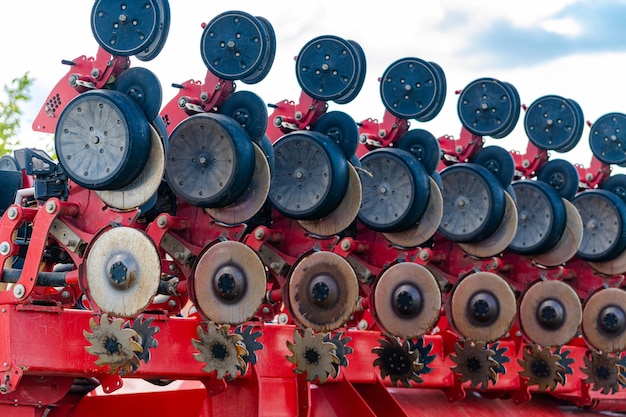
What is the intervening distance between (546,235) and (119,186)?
6.52 meters

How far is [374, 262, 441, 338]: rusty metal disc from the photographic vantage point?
12.6 metres

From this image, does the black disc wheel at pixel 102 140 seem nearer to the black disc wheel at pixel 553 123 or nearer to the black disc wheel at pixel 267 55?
the black disc wheel at pixel 267 55

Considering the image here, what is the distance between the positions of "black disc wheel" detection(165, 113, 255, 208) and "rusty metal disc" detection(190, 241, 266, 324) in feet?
1.45

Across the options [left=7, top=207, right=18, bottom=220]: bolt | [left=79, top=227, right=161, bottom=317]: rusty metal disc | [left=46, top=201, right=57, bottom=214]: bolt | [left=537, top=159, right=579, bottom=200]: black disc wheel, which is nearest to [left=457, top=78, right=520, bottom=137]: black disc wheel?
[left=537, top=159, right=579, bottom=200]: black disc wheel

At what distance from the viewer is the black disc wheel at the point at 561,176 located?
15539 mm

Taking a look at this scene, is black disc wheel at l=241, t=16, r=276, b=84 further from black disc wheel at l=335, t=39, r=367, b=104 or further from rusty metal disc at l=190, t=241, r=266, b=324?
rusty metal disc at l=190, t=241, r=266, b=324

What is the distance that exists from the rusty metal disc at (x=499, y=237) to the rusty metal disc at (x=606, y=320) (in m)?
2.23

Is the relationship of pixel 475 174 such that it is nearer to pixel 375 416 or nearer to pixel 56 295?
pixel 375 416

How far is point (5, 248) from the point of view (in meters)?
9.84

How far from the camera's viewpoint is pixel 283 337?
12.0 m

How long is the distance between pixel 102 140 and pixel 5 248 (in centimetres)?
112

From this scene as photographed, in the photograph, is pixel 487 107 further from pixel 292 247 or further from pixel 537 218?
pixel 292 247

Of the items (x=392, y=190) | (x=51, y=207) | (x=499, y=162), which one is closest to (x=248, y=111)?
(x=51, y=207)

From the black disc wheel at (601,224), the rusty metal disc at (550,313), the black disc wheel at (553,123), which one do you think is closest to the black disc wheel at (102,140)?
the rusty metal disc at (550,313)
